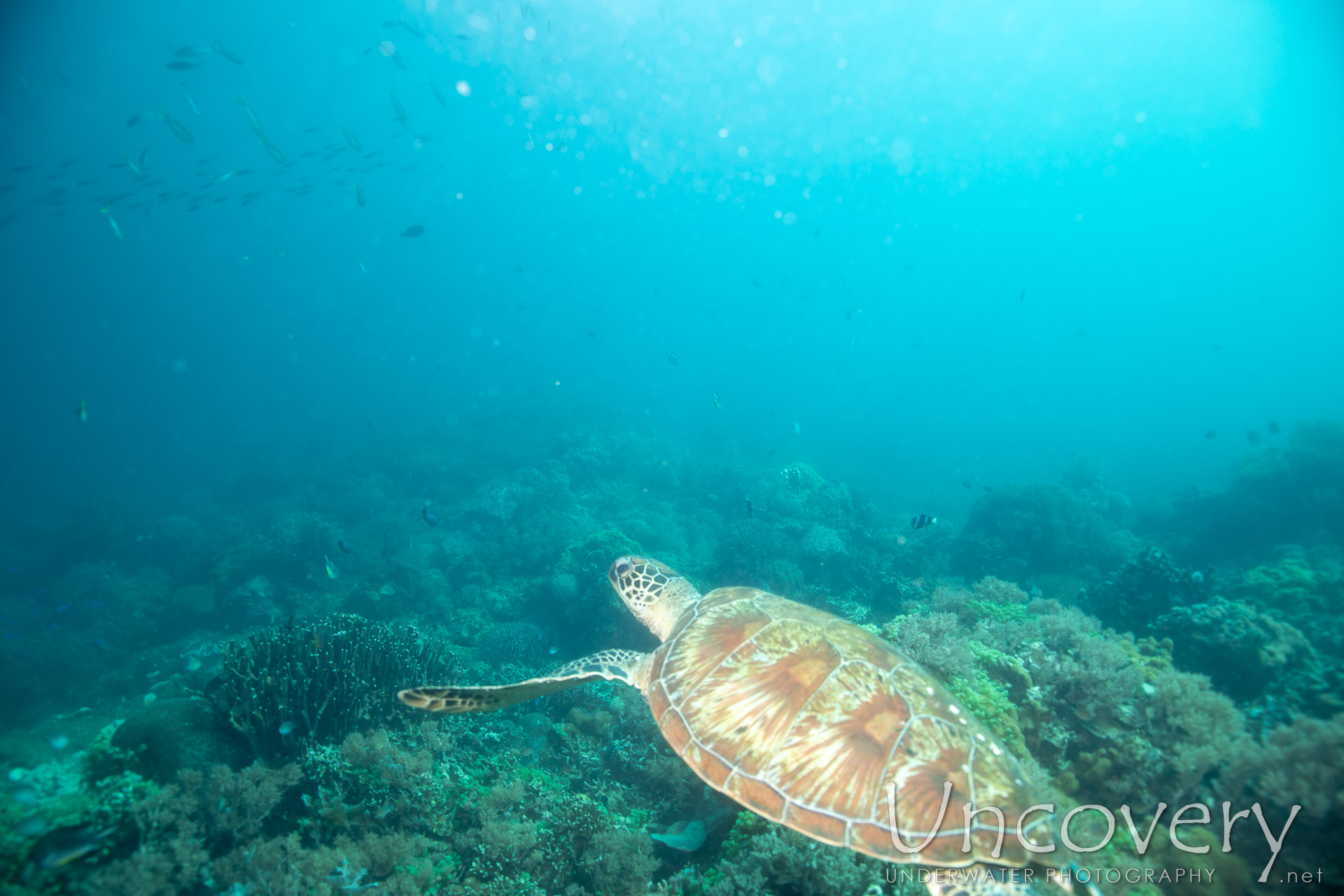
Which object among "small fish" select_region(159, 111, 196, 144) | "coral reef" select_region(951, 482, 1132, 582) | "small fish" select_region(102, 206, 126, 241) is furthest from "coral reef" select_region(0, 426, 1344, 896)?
"small fish" select_region(159, 111, 196, 144)

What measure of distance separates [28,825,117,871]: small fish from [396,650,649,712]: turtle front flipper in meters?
1.98

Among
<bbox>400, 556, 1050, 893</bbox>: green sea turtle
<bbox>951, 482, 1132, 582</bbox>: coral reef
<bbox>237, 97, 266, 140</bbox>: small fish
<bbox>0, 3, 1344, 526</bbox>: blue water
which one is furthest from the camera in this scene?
<bbox>0, 3, 1344, 526</bbox>: blue water

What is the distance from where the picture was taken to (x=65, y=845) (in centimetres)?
292

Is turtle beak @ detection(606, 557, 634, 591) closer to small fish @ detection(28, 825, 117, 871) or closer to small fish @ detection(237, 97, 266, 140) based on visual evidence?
small fish @ detection(28, 825, 117, 871)

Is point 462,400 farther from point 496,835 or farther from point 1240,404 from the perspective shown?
point 1240,404

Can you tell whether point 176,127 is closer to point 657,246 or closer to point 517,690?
point 517,690

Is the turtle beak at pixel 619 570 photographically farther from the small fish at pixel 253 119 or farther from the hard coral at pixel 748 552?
the small fish at pixel 253 119

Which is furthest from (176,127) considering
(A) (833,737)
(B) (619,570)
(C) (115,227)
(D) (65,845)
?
(A) (833,737)

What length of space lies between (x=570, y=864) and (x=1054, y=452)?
55.7m

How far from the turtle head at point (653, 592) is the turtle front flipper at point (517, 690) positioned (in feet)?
2.01

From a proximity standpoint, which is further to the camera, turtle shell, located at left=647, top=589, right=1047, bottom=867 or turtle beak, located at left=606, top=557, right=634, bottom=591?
turtle beak, located at left=606, top=557, right=634, bottom=591

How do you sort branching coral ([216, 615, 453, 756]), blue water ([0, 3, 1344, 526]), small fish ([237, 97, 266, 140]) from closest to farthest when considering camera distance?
1. branching coral ([216, 615, 453, 756])
2. small fish ([237, 97, 266, 140])
3. blue water ([0, 3, 1344, 526])

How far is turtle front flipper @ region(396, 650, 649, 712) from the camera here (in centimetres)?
337

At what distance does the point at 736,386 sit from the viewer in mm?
58438
